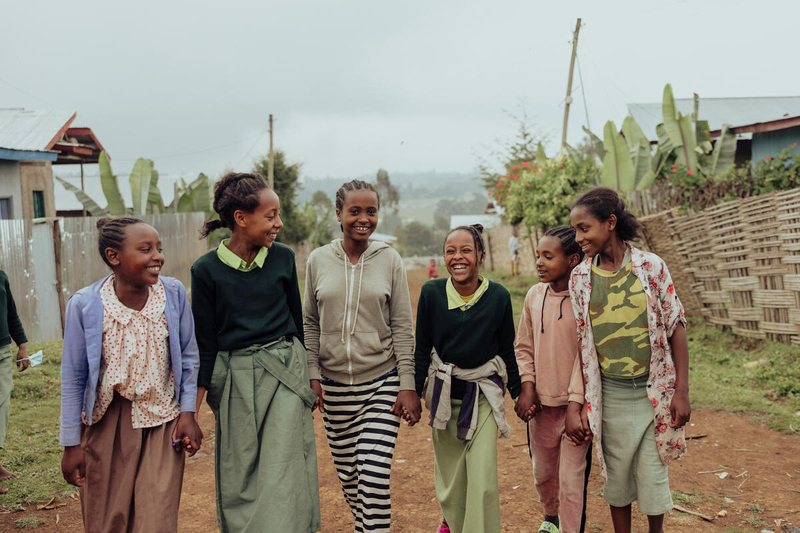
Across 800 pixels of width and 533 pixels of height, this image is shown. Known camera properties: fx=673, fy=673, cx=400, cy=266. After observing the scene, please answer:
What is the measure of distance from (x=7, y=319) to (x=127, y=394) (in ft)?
9.06

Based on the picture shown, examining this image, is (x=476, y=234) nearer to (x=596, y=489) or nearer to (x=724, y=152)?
(x=596, y=489)

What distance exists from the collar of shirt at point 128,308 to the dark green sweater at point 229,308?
16cm

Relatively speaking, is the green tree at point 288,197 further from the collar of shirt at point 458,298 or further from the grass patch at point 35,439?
the collar of shirt at point 458,298

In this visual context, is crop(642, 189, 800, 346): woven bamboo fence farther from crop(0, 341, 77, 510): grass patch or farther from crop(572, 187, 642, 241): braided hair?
crop(0, 341, 77, 510): grass patch

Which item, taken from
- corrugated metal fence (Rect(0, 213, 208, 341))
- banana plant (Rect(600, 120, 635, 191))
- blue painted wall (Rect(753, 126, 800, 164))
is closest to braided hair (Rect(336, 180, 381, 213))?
corrugated metal fence (Rect(0, 213, 208, 341))

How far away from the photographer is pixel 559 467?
361cm

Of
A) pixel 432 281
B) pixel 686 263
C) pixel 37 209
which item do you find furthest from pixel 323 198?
pixel 432 281

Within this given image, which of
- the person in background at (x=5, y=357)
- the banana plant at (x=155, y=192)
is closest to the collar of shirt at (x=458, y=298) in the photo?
the person in background at (x=5, y=357)

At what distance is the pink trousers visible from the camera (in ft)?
11.3

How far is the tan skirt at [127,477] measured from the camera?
2.93m

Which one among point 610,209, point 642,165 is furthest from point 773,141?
point 610,209

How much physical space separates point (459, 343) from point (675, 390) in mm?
1077

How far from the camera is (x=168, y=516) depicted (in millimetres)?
2941

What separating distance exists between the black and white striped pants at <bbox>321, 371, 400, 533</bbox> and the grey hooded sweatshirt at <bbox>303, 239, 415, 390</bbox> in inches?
2.8
